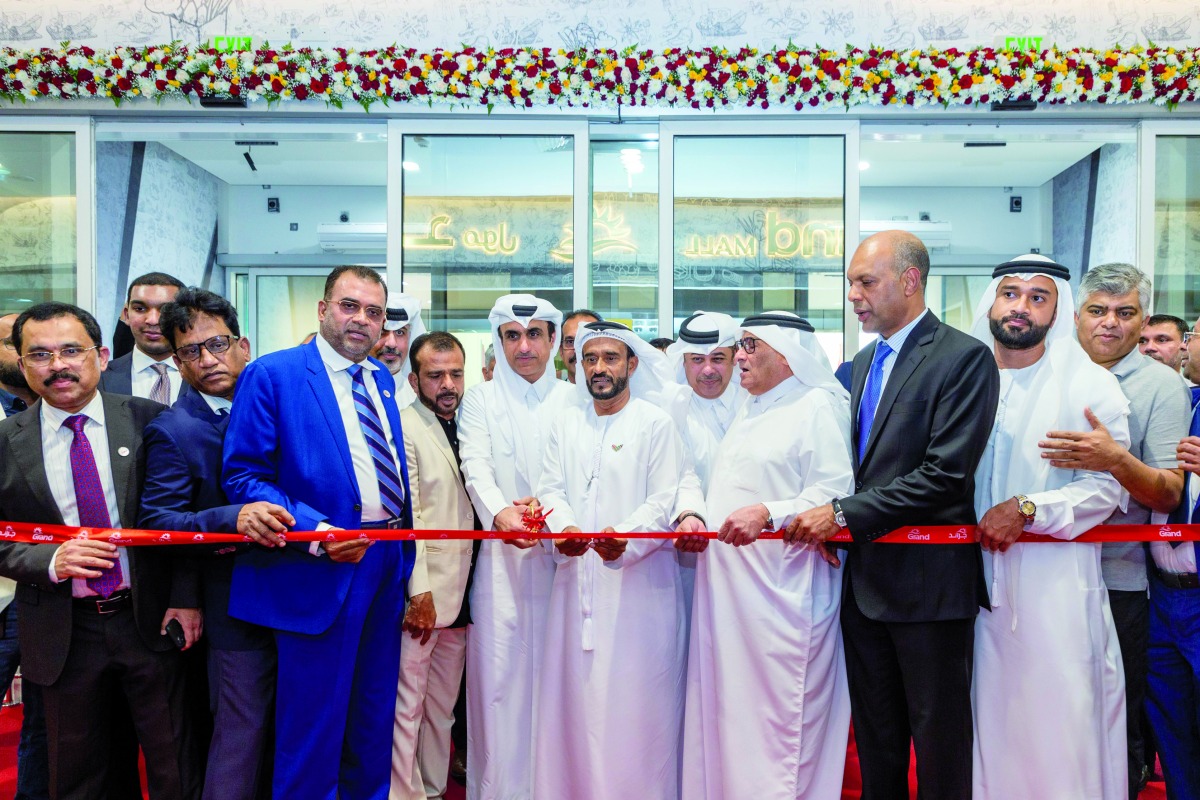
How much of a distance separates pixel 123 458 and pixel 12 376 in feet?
4.34

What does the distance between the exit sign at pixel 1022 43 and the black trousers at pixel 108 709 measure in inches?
250

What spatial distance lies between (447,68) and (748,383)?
389 cm

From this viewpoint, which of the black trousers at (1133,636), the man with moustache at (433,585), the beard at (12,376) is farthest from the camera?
the beard at (12,376)

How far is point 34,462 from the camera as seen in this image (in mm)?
3004

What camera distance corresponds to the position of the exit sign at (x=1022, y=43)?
20.4 feet

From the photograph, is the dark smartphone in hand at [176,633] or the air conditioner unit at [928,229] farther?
the air conditioner unit at [928,229]

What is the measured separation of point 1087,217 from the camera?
891cm

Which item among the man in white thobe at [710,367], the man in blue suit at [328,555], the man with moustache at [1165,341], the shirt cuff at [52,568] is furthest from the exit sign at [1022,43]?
the shirt cuff at [52,568]

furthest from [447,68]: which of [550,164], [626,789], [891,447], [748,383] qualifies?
[626,789]

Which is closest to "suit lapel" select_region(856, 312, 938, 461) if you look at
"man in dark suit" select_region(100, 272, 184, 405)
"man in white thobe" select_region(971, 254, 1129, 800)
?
"man in white thobe" select_region(971, 254, 1129, 800)

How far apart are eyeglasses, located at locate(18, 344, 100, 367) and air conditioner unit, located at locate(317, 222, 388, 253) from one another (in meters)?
7.57

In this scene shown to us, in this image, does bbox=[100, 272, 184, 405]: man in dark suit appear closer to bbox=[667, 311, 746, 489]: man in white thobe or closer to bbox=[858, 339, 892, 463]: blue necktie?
bbox=[667, 311, 746, 489]: man in white thobe

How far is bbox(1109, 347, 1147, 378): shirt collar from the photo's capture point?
3588 mm

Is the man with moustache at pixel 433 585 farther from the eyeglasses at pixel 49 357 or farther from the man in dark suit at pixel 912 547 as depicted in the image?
the man in dark suit at pixel 912 547
